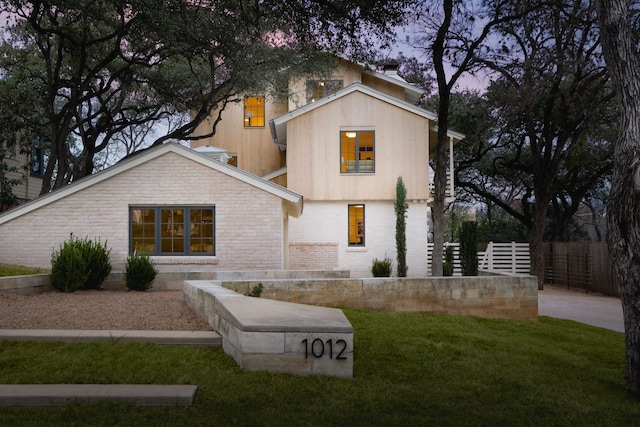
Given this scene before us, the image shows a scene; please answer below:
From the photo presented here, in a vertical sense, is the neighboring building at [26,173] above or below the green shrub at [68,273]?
above

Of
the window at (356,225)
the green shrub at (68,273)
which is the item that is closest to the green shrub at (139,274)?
the green shrub at (68,273)

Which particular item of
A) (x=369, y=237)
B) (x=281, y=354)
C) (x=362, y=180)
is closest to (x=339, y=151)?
(x=362, y=180)

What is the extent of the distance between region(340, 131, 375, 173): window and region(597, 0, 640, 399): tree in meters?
14.7

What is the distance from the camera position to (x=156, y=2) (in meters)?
14.6

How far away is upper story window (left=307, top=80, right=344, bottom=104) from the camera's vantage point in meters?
25.0

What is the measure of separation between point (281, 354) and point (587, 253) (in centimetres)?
1942

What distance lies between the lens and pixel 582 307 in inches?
634

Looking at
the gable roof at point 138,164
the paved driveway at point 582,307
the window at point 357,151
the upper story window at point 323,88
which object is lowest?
the paved driveway at point 582,307

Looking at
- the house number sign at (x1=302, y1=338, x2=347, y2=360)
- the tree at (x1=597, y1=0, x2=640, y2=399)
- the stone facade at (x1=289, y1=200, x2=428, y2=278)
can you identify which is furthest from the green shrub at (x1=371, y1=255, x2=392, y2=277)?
the house number sign at (x1=302, y1=338, x2=347, y2=360)

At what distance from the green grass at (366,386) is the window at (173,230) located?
9.04m

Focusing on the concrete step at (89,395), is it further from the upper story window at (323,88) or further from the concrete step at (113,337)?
the upper story window at (323,88)

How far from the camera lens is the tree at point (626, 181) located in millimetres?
6152

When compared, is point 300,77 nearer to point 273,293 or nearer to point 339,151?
point 339,151

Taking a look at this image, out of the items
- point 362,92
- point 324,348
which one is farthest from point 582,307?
point 324,348
